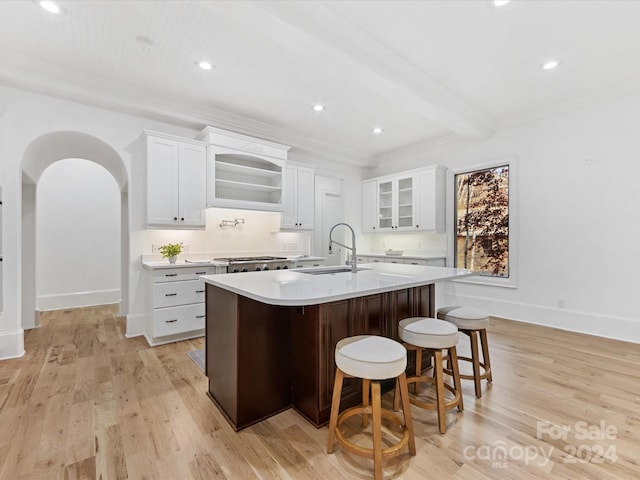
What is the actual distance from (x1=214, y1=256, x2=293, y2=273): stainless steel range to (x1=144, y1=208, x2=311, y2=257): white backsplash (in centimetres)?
47

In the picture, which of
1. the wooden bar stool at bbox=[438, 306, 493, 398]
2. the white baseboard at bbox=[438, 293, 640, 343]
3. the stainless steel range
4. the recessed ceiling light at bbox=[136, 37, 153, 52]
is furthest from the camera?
the stainless steel range

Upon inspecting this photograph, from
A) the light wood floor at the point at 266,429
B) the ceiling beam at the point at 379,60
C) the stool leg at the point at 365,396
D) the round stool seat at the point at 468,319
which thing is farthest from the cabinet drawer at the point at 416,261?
the stool leg at the point at 365,396

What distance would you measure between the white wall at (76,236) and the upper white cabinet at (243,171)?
2.85 meters

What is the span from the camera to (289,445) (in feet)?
5.66

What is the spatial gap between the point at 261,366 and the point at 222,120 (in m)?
3.55

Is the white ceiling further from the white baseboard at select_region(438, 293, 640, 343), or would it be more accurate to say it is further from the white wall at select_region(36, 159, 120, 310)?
the white wall at select_region(36, 159, 120, 310)

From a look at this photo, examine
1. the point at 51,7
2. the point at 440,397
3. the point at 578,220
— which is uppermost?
the point at 51,7

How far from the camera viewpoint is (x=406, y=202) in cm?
579

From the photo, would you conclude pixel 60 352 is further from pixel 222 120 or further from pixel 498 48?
pixel 498 48

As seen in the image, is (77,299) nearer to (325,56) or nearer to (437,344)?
(325,56)

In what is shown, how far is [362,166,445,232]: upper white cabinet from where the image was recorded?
5.28 meters

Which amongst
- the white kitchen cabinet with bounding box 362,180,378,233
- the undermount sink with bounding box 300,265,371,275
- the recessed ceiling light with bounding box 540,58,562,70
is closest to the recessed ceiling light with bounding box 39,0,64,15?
the undermount sink with bounding box 300,265,371,275

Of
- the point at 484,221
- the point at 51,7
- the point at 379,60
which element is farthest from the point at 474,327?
the point at 51,7

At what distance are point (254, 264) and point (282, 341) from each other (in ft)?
7.00
